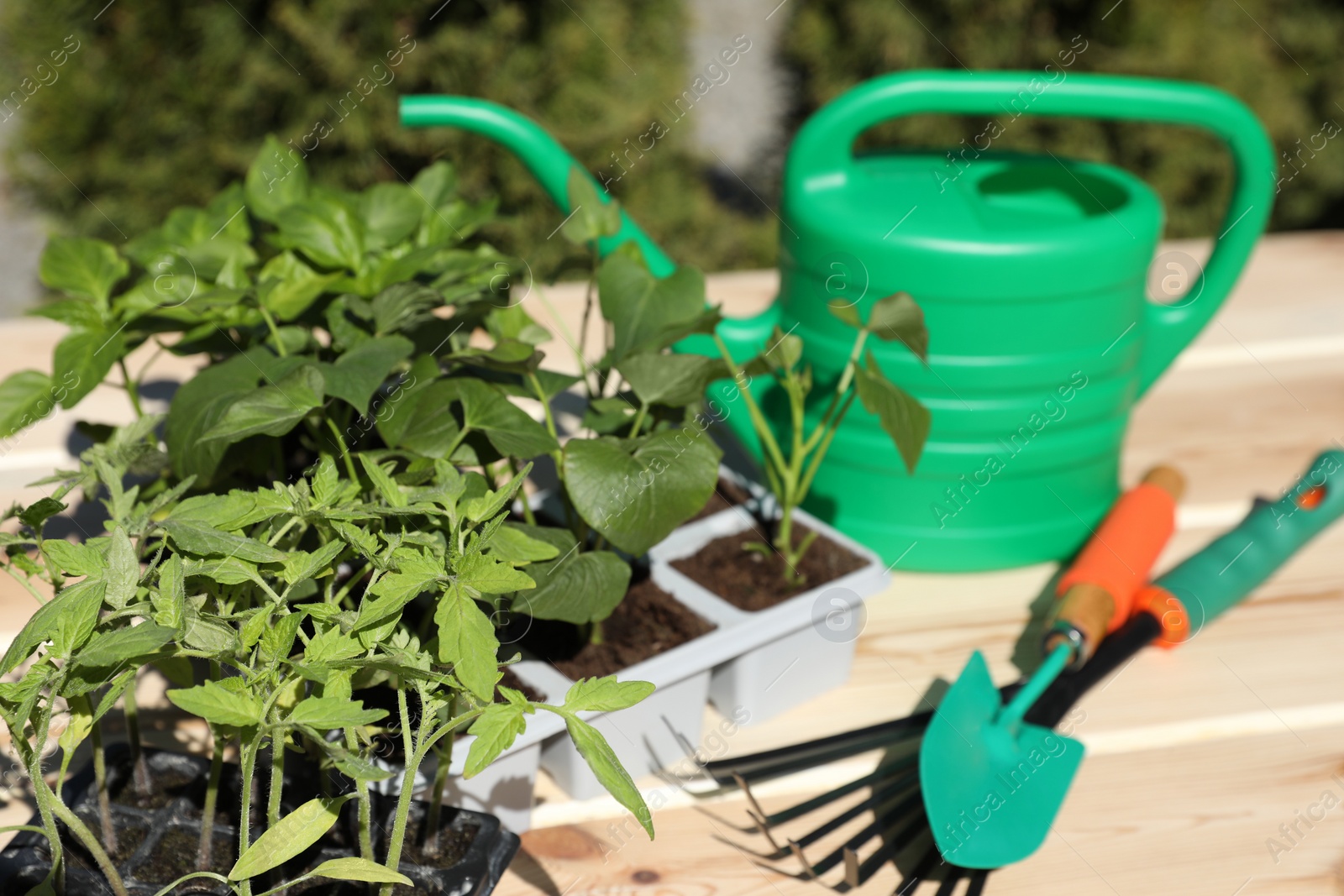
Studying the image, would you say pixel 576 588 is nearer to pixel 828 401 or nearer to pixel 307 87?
pixel 828 401

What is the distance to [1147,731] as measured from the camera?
2.09 feet

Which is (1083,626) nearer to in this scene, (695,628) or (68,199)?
(695,628)

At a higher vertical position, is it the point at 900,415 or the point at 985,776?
the point at 900,415

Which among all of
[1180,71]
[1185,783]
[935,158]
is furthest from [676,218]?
[1185,783]

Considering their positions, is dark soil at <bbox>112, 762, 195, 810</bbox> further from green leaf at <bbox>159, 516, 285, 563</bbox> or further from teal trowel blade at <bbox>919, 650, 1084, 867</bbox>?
teal trowel blade at <bbox>919, 650, 1084, 867</bbox>

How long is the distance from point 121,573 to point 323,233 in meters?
0.30

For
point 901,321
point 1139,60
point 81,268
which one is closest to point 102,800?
point 81,268

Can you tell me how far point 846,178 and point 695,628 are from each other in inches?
12.3

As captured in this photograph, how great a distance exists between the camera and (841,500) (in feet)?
2.53

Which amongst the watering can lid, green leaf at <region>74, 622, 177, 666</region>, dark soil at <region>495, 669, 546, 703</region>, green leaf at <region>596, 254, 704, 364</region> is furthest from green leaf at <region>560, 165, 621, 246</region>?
green leaf at <region>74, 622, 177, 666</region>

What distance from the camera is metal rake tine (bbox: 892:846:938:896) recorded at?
530 mm

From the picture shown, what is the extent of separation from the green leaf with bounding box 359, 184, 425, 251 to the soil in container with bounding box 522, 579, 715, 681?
26 centimetres

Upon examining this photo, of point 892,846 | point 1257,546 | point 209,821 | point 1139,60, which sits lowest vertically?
point 1139,60

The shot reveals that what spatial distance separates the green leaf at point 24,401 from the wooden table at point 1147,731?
149mm
